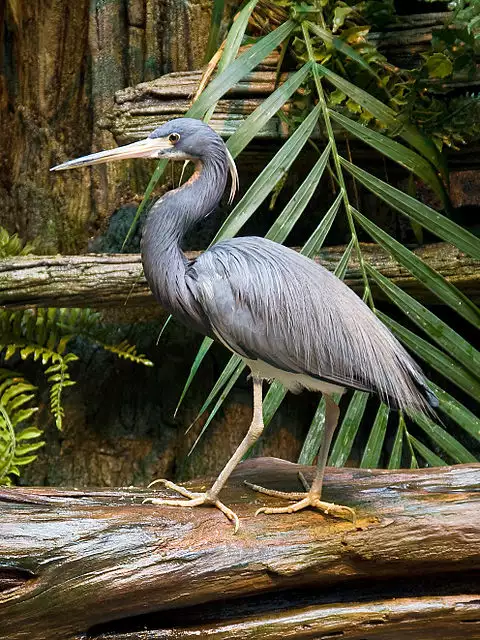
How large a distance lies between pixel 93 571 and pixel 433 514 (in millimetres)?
760

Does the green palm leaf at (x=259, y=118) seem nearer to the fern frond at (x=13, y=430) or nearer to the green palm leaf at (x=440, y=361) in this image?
the green palm leaf at (x=440, y=361)

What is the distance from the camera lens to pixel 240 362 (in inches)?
90.3

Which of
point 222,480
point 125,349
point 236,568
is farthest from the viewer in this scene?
point 125,349

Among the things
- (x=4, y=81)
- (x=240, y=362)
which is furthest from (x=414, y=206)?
(x=4, y=81)

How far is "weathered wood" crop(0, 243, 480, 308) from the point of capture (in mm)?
2566

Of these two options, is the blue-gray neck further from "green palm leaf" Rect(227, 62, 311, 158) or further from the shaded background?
the shaded background

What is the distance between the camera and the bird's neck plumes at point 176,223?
1854 millimetres

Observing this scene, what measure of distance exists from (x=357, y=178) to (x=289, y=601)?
1.19 meters

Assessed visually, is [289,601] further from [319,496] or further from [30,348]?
[30,348]

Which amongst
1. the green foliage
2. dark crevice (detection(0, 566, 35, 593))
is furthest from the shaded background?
dark crevice (detection(0, 566, 35, 593))

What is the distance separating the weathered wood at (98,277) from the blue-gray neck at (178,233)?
673 mm

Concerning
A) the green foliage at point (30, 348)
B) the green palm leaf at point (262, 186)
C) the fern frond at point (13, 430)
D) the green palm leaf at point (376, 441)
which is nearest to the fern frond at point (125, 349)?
the green foliage at point (30, 348)

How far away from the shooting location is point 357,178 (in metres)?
2.40

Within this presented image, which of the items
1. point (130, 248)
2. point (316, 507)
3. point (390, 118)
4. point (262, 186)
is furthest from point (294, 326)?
point (130, 248)
